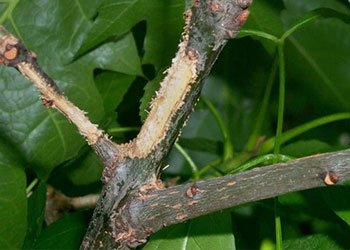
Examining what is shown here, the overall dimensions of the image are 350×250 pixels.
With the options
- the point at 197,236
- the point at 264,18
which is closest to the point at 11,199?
the point at 197,236

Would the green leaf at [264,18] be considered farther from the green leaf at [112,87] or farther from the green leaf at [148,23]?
the green leaf at [112,87]

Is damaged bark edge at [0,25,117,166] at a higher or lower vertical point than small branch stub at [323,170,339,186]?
higher

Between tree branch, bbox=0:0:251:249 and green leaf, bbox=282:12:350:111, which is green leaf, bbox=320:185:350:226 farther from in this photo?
green leaf, bbox=282:12:350:111

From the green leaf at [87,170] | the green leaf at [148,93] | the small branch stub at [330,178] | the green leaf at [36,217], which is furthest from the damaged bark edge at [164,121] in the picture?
the green leaf at [87,170]

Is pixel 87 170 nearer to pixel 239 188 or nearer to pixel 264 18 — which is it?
pixel 264 18

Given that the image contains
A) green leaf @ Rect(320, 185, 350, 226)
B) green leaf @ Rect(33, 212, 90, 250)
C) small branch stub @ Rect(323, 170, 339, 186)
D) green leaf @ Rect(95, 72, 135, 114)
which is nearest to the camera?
small branch stub @ Rect(323, 170, 339, 186)

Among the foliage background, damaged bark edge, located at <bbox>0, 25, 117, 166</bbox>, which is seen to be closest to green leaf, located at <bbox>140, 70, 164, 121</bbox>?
the foliage background
